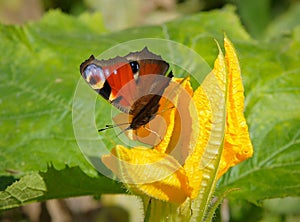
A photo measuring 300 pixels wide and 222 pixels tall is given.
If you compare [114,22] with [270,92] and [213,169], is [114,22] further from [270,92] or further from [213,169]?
[213,169]

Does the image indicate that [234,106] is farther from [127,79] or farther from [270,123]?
[270,123]

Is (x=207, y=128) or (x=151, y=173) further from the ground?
(x=207, y=128)

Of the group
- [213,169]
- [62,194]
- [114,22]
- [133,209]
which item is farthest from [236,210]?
[114,22]

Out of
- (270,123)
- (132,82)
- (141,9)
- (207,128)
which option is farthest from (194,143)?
(141,9)

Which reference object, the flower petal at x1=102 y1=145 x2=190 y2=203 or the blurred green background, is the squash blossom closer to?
the flower petal at x1=102 y1=145 x2=190 y2=203

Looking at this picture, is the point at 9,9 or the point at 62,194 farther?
the point at 9,9

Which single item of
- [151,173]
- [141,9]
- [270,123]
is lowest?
[151,173]

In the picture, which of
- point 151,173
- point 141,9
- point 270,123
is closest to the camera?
point 151,173
